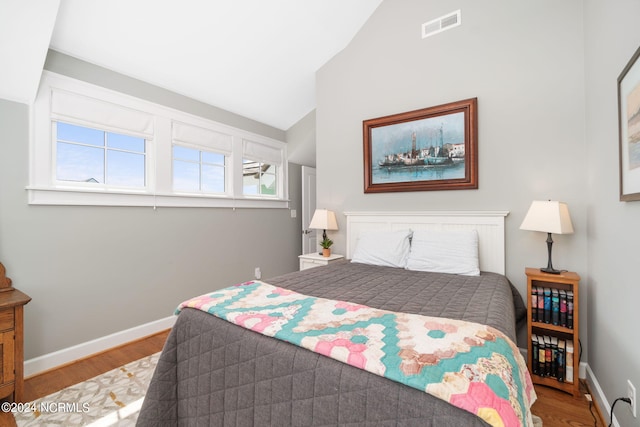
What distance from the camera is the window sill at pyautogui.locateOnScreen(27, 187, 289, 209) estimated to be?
227 centimetres

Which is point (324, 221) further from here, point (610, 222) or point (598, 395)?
point (598, 395)

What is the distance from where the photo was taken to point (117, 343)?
2.65m

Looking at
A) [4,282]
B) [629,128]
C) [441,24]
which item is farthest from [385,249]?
[4,282]

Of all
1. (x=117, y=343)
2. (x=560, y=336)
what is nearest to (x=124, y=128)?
(x=117, y=343)

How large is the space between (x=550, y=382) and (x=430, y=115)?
2299mm

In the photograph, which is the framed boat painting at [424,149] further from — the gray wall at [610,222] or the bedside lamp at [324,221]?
the gray wall at [610,222]

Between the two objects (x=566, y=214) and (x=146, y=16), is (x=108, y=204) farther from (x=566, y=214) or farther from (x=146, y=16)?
(x=566, y=214)

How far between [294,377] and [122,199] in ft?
8.30

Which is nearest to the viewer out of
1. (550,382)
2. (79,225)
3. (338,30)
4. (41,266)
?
(550,382)

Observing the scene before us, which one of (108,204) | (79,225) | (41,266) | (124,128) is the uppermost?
(124,128)

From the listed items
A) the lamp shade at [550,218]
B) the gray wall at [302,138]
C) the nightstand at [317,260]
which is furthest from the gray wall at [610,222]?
the gray wall at [302,138]

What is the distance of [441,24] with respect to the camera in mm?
2742

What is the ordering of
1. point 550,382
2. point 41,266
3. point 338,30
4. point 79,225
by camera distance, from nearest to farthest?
point 550,382
point 41,266
point 79,225
point 338,30

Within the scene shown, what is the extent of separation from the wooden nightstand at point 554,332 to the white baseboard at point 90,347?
3.29 m
